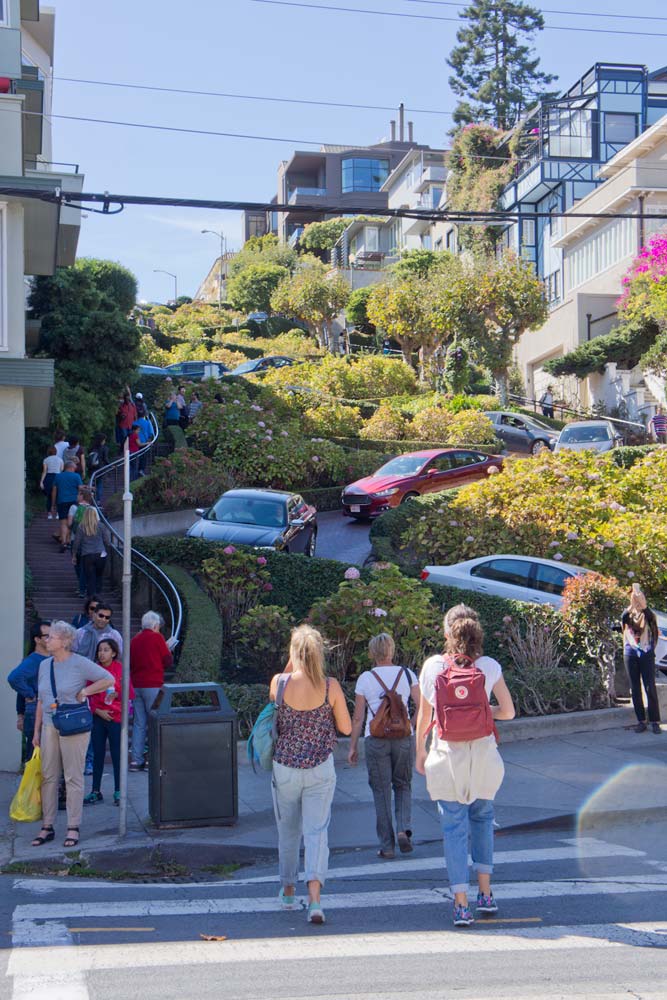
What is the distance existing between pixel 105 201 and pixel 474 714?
7410 mm

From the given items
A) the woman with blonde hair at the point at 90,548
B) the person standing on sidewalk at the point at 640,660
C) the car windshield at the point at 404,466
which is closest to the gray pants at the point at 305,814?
the person standing on sidewalk at the point at 640,660

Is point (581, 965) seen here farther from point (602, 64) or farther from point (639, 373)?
point (602, 64)

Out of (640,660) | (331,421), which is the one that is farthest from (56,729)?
(331,421)

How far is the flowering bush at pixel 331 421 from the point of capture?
33.8m

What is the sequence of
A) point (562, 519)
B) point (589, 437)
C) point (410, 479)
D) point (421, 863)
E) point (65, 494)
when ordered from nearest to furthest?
point (421, 863) < point (562, 519) < point (65, 494) < point (410, 479) < point (589, 437)

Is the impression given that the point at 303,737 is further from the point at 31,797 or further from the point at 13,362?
the point at 13,362

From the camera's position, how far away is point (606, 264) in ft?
152

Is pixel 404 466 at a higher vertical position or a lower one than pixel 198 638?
higher

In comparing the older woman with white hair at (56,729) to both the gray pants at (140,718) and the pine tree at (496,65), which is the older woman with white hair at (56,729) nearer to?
the gray pants at (140,718)

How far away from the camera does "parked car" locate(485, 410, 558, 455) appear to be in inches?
1412

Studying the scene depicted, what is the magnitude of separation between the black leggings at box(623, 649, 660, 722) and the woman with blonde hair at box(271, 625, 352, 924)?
6717 millimetres

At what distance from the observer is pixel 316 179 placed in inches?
4252

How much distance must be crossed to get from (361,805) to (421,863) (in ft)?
5.59

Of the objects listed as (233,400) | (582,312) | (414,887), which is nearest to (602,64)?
(582,312)
